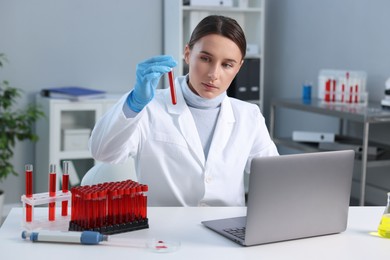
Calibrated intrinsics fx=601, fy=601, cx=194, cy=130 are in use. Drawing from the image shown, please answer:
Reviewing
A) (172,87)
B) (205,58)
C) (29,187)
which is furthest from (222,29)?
(29,187)

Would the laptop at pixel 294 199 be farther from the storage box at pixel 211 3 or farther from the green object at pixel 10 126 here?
the storage box at pixel 211 3

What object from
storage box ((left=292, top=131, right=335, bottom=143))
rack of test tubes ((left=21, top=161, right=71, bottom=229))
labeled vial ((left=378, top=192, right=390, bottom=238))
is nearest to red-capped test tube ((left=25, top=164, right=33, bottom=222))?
rack of test tubes ((left=21, top=161, right=71, bottom=229))

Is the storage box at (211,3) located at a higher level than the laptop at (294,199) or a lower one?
→ higher

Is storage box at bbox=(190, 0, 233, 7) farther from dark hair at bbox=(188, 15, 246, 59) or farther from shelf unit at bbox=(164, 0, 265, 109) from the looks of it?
dark hair at bbox=(188, 15, 246, 59)

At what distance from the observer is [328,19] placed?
3.95m

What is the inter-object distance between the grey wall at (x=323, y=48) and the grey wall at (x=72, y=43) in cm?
90

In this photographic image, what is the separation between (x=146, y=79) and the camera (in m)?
1.56

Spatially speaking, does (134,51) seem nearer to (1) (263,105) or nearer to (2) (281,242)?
(1) (263,105)

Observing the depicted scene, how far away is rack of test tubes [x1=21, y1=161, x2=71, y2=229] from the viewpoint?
57.5 inches

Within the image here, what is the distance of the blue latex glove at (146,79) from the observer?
1564 mm

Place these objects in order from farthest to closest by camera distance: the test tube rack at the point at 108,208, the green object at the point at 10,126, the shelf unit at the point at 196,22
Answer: the shelf unit at the point at 196,22 < the green object at the point at 10,126 < the test tube rack at the point at 108,208

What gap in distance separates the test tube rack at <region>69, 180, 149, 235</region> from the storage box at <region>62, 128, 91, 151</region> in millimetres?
2340

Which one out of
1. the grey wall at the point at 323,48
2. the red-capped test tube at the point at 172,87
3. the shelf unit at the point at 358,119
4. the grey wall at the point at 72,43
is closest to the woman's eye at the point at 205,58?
the red-capped test tube at the point at 172,87

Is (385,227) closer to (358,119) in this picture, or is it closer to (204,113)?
(204,113)
